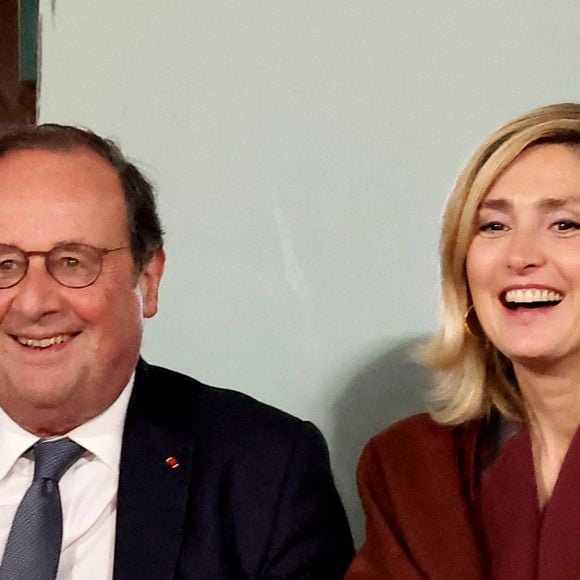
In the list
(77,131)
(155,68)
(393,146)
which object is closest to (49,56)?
(155,68)

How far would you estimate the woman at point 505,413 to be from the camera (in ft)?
4.13

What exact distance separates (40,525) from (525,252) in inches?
29.0

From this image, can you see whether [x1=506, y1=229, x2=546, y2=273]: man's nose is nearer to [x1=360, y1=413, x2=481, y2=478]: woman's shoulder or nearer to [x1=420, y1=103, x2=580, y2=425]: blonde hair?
[x1=420, y1=103, x2=580, y2=425]: blonde hair

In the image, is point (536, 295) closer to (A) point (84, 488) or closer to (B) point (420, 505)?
(B) point (420, 505)

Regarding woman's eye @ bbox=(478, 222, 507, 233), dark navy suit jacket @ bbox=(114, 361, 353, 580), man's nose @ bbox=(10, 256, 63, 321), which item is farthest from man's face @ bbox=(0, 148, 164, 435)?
woman's eye @ bbox=(478, 222, 507, 233)

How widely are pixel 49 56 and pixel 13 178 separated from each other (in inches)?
25.4

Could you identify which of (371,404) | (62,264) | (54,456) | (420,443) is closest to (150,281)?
(62,264)

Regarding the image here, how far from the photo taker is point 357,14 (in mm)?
1817

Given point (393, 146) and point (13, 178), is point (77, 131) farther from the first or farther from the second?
point (393, 146)

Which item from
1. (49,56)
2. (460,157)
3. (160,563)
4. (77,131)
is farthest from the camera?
(49,56)

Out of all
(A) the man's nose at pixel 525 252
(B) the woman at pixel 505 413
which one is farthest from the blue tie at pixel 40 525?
(A) the man's nose at pixel 525 252

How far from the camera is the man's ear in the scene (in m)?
1.42

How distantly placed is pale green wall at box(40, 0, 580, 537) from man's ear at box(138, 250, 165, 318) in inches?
16.1

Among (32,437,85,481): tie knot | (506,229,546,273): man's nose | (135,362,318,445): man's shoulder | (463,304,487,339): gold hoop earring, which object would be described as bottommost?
(32,437,85,481): tie knot
